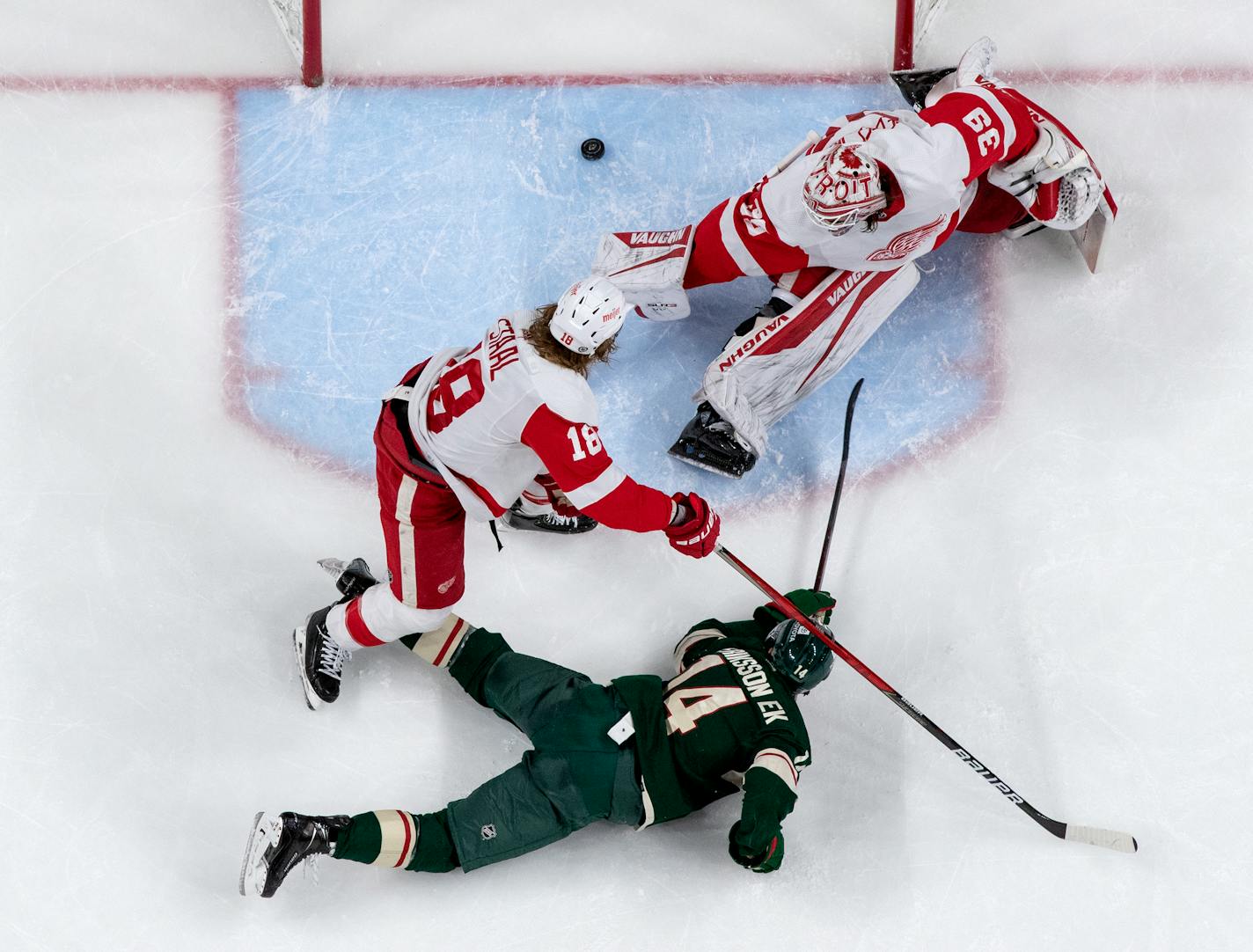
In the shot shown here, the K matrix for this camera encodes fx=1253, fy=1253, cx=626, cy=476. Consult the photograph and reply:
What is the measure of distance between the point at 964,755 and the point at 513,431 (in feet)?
4.96

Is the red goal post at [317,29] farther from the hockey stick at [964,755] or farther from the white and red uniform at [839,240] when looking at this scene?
the hockey stick at [964,755]

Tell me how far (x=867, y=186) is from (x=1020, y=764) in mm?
1671

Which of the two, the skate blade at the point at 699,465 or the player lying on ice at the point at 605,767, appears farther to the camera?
the skate blade at the point at 699,465

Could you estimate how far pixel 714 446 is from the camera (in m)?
3.77

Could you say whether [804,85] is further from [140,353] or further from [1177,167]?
[140,353]

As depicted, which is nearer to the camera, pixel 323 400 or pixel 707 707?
pixel 707 707

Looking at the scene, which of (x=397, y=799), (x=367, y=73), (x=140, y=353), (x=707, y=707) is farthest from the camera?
(x=367, y=73)

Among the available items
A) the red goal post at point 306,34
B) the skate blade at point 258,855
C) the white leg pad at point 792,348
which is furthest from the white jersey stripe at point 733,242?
the skate blade at point 258,855

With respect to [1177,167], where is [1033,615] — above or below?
below

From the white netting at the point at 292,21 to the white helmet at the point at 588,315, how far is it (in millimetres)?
1918

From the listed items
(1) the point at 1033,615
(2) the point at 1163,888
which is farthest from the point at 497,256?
(2) the point at 1163,888

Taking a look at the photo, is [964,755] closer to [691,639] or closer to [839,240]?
[691,639]

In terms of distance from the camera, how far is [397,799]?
3479mm

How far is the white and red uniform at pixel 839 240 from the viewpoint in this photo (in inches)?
133
